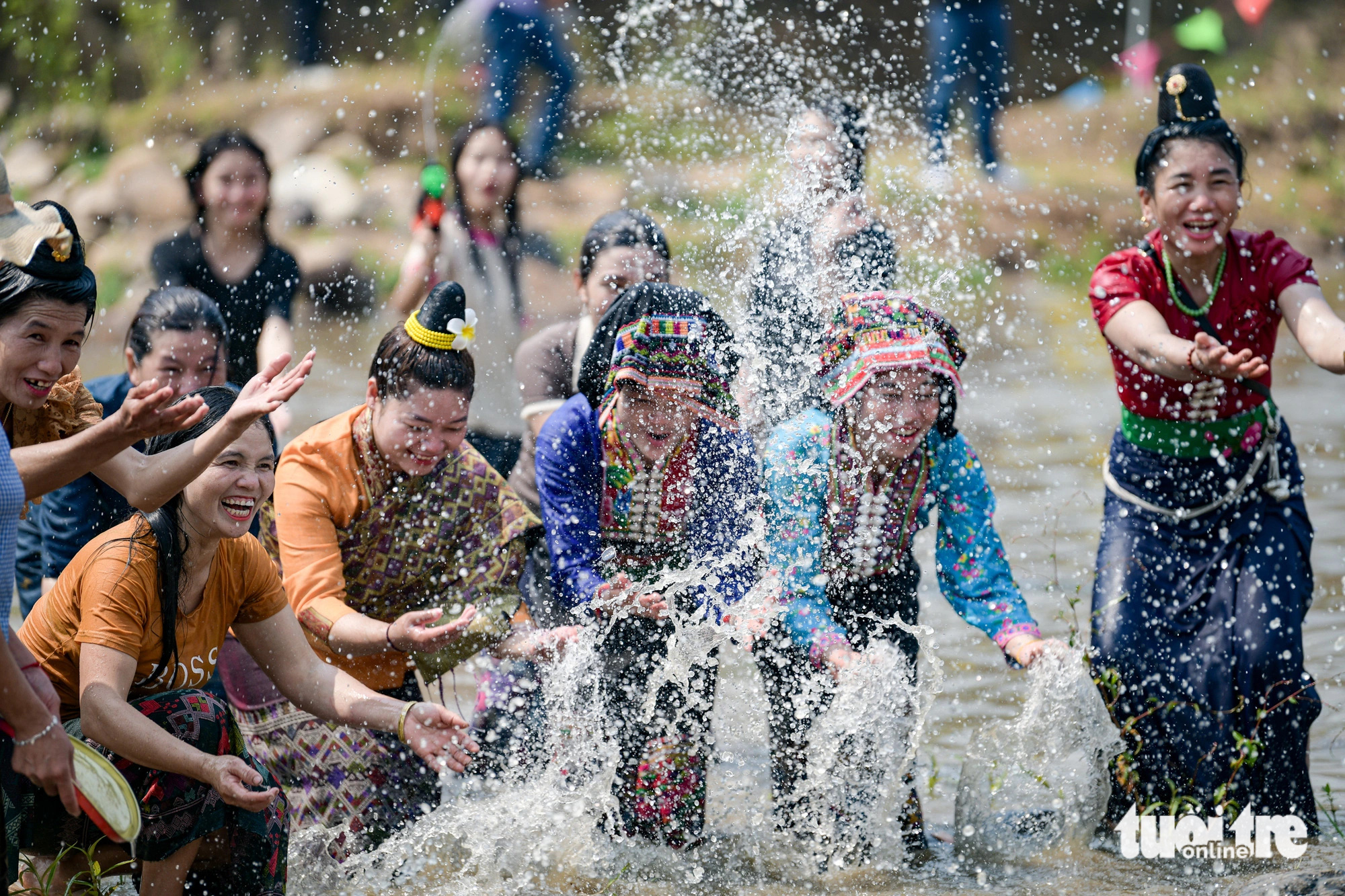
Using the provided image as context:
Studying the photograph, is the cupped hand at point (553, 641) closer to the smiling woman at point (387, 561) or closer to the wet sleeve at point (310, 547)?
the smiling woman at point (387, 561)

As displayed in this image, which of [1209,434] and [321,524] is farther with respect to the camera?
[1209,434]

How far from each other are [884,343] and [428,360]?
132 cm

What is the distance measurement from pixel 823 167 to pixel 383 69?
14.1 m

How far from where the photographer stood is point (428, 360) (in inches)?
159

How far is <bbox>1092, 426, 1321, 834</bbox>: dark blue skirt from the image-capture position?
4148mm

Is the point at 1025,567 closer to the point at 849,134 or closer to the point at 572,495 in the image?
the point at 849,134

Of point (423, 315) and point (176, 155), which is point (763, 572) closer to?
point (423, 315)

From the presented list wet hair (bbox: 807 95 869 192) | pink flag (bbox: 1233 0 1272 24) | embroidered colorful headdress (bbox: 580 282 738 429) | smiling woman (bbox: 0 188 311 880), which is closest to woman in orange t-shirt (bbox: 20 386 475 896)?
smiling woman (bbox: 0 188 311 880)

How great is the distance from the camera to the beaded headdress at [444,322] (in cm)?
406

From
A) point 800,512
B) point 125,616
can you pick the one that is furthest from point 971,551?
point 125,616

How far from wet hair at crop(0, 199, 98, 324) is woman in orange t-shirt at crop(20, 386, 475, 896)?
0.40 m

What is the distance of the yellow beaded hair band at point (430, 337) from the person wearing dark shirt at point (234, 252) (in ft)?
4.66

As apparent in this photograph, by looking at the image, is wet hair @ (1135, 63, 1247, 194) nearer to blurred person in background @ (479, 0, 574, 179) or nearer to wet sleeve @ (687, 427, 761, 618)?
wet sleeve @ (687, 427, 761, 618)

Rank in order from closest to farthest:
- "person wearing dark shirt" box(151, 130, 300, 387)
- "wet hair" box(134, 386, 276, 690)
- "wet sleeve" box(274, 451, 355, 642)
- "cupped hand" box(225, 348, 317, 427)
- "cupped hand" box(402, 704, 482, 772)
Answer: "cupped hand" box(225, 348, 317, 427) < "wet hair" box(134, 386, 276, 690) < "cupped hand" box(402, 704, 482, 772) < "wet sleeve" box(274, 451, 355, 642) < "person wearing dark shirt" box(151, 130, 300, 387)
